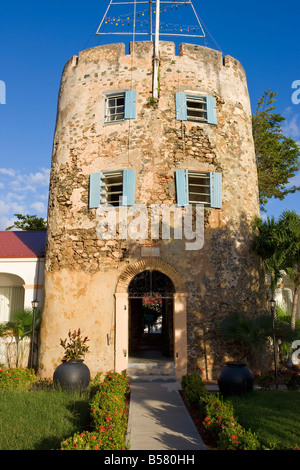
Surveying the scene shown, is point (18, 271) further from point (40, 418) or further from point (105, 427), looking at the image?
point (105, 427)

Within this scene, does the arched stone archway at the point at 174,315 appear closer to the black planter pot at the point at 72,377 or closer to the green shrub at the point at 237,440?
the black planter pot at the point at 72,377

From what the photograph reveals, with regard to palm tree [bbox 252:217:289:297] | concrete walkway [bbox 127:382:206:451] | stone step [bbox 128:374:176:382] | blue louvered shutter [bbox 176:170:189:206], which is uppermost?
blue louvered shutter [bbox 176:170:189:206]

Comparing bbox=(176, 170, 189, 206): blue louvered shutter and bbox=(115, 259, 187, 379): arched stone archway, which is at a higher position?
bbox=(176, 170, 189, 206): blue louvered shutter

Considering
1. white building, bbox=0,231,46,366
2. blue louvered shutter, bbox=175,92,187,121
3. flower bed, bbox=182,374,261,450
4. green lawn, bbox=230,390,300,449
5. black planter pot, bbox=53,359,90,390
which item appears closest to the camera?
flower bed, bbox=182,374,261,450

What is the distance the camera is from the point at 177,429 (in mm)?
6918

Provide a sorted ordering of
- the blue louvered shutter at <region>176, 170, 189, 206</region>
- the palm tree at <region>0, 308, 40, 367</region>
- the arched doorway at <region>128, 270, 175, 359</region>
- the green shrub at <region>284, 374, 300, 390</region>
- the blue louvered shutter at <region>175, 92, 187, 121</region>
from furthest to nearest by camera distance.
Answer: the arched doorway at <region>128, 270, 175, 359</region> → the palm tree at <region>0, 308, 40, 367</region> → the blue louvered shutter at <region>175, 92, 187, 121</region> → the blue louvered shutter at <region>176, 170, 189, 206</region> → the green shrub at <region>284, 374, 300, 390</region>

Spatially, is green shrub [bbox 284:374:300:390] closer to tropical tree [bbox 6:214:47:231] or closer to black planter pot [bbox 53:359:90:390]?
black planter pot [bbox 53:359:90:390]

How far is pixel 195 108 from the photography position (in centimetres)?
1368

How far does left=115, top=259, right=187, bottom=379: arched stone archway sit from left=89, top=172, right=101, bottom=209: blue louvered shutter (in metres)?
2.50

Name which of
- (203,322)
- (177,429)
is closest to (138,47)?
(203,322)

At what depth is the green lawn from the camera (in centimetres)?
606

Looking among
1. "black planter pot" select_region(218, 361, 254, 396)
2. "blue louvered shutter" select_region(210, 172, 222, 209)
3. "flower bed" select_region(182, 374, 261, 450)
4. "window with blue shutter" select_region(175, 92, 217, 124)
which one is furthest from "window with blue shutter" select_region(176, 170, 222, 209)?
"flower bed" select_region(182, 374, 261, 450)

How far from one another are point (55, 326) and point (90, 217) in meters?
3.73
